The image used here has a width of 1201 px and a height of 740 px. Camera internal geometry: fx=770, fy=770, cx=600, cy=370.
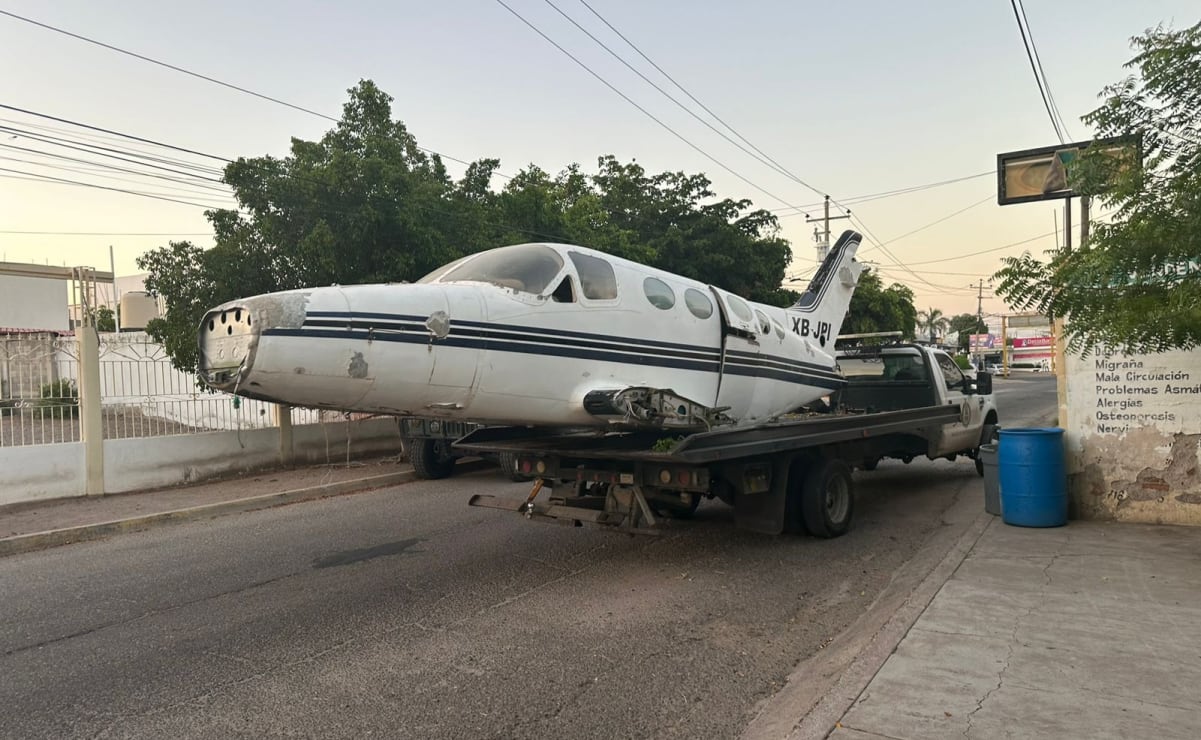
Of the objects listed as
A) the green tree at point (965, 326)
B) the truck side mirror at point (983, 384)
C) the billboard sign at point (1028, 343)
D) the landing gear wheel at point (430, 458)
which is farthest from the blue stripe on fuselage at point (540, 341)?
the green tree at point (965, 326)

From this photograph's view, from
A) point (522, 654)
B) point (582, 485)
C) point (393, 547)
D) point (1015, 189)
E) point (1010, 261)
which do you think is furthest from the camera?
point (1015, 189)

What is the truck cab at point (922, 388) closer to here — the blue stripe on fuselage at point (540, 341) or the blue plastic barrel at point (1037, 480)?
the blue plastic barrel at point (1037, 480)

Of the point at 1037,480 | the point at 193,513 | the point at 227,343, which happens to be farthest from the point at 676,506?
the point at 193,513

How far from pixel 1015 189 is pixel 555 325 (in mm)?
7824

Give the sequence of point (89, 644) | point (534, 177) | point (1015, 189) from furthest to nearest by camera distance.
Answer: point (534, 177) → point (1015, 189) → point (89, 644)

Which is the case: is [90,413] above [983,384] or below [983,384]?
above

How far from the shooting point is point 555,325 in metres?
6.03

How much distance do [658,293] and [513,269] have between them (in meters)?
1.53

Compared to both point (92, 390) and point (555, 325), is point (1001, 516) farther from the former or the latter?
point (92, 390)

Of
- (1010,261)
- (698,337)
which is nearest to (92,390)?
(698,337)

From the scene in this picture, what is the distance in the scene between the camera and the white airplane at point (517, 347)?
4820mm

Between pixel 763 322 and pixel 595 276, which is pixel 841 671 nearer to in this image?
pixel 595 276

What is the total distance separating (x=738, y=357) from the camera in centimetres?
779

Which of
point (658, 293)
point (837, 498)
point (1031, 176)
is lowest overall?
point (837, 498)
